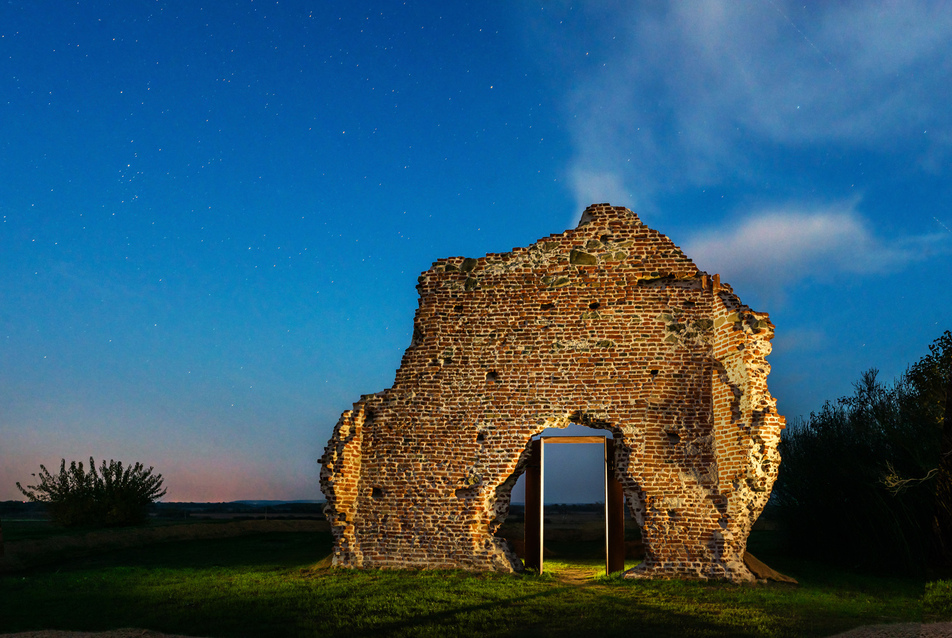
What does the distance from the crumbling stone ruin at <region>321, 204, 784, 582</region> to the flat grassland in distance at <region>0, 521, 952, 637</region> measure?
0.74m

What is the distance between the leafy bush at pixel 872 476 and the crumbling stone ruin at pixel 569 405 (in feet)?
19.4

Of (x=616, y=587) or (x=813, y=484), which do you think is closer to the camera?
(x=616, y=587)

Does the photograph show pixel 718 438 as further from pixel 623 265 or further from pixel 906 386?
pixel 906 386

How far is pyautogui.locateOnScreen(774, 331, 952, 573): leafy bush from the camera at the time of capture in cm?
1480

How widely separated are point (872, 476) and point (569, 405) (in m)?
9.14

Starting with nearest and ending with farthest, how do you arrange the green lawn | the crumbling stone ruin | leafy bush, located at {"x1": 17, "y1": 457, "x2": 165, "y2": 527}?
the green lawn → the crumbling stone ruin → leafy bush, located at {"x1": 17, "y1": 457, "x2": 165, "y2": 527}

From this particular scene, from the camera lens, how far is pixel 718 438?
10953 mm

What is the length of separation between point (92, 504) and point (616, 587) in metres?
23.3

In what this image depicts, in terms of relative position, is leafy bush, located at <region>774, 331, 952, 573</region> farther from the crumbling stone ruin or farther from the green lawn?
the crumbling stone ruin

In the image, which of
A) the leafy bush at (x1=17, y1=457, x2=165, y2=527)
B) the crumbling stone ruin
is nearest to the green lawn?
the crumbling stone ruin

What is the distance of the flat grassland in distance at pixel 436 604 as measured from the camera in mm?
7707

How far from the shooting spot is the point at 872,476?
614 inches

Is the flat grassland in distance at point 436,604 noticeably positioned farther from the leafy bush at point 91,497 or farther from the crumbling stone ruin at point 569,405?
the leafy bush at point 91,497

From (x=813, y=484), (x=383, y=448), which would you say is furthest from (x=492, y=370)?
(x=813, y=484)
